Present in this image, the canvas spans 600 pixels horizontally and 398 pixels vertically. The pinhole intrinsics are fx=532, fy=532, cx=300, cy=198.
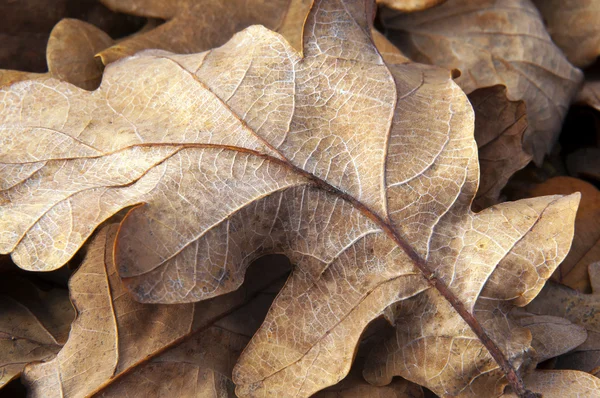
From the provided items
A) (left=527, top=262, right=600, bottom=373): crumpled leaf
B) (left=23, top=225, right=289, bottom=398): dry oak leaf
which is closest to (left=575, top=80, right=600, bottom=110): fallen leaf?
(left=527, top=262, right=600, bottom=373): crumpled leaf

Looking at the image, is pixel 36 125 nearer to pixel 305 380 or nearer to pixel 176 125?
pixel 176 125

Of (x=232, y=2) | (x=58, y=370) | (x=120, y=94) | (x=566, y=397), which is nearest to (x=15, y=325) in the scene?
(x=58, y=370)

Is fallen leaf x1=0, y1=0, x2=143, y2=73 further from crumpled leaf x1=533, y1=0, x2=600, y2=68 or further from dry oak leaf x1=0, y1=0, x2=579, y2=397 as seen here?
crumpled leaf x1=533, y1=0, x2=600, y2=68

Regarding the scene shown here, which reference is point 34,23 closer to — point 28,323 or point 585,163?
point 28,323

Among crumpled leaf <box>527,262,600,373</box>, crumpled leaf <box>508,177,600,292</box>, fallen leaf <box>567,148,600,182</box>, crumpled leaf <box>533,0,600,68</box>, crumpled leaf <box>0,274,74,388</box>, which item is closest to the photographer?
crumpled leaf <box>0,274,74,388</box>

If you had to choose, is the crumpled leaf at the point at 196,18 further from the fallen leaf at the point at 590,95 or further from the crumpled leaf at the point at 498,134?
the fallen leaf at the point at 590,95

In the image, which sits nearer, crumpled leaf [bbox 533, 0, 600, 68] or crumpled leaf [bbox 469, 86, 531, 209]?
crumpled leaf [bbox 469, 86, 531, 209]
